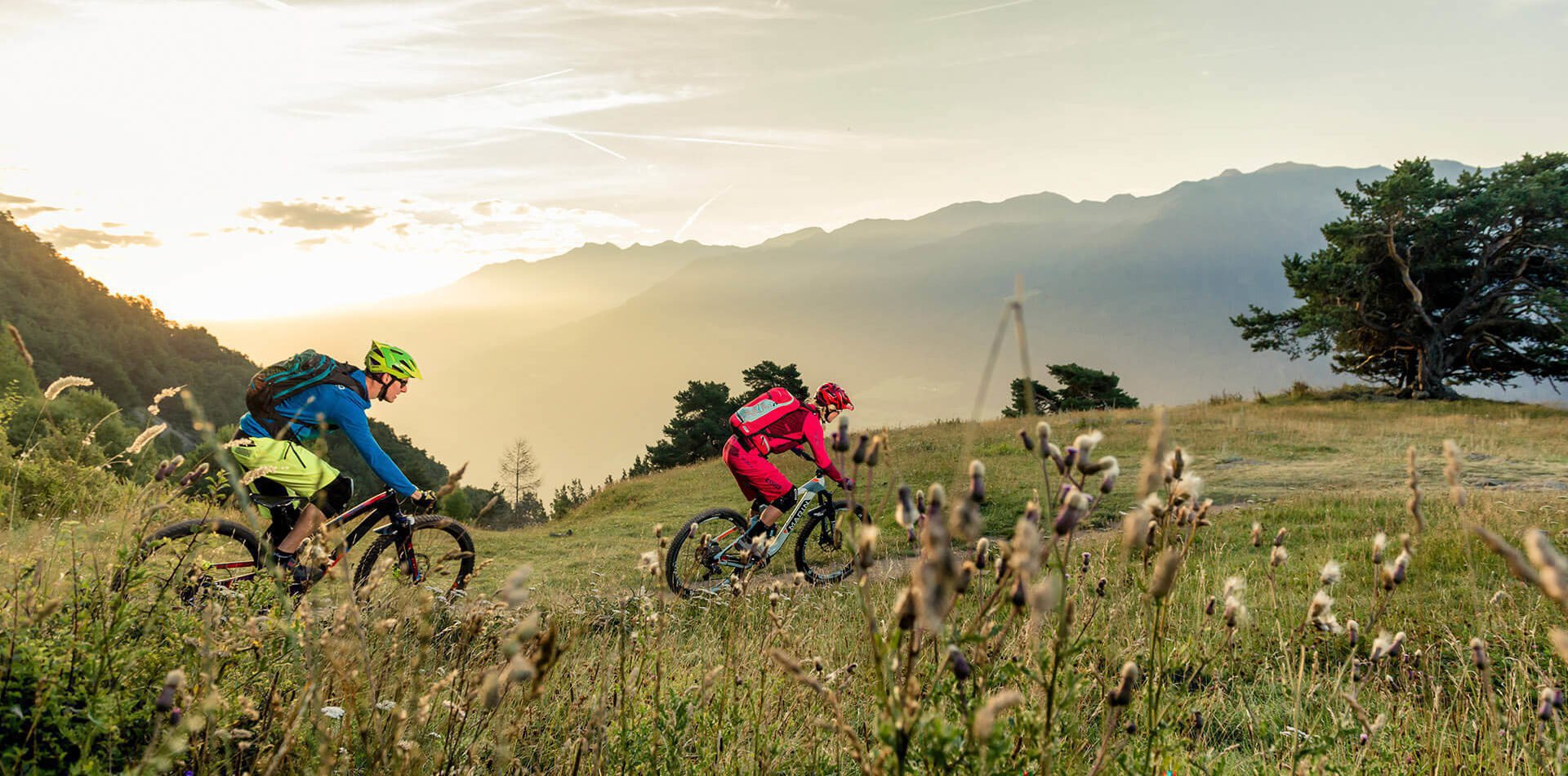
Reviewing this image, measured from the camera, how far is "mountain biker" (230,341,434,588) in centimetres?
635

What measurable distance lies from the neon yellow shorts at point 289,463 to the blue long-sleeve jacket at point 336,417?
0.18 meters

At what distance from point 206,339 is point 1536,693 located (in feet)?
202

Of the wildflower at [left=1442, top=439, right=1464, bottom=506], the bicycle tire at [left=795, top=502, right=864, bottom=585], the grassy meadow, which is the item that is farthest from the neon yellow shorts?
the wildflower at [left=1442, top=439, right=1464, bottom=506]

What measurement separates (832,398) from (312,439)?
5.38m

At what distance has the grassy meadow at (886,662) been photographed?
68.4 inches

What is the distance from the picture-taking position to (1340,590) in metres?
7.30

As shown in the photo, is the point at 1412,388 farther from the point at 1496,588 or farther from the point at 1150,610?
the point at 1150,610

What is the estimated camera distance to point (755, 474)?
9.02 meters

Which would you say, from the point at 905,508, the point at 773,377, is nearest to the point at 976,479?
the point at 905,508

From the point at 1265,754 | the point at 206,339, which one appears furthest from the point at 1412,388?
the point at 206,339

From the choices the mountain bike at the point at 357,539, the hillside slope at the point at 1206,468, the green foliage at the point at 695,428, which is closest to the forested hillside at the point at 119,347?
the green foliage at the point at 695,428

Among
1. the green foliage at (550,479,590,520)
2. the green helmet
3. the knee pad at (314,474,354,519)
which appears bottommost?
the green foliage at (550,479,590,520)

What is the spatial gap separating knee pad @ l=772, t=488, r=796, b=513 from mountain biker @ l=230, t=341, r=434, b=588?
389 centimetres

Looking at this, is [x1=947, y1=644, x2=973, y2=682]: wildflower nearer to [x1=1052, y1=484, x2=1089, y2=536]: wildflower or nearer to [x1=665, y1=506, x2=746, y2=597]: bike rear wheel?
[x1=1052, y1=484, x2=1089, y2=536]: wildflower
